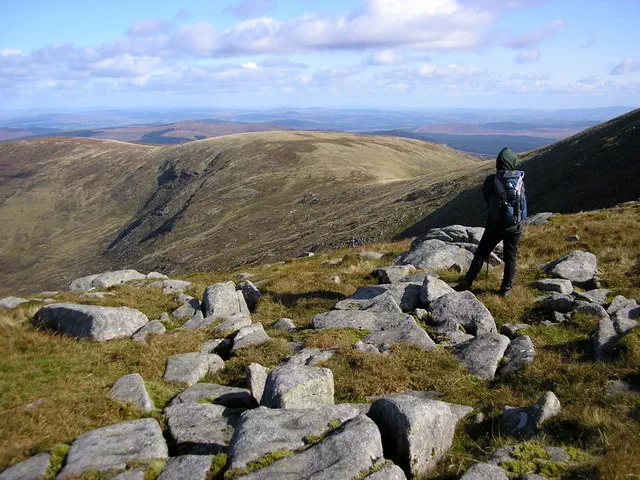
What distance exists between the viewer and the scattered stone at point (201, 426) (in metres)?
7.29

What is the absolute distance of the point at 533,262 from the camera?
18797mm

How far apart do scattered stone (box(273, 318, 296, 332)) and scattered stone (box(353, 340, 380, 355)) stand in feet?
10.3

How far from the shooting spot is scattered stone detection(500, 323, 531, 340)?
11.7m

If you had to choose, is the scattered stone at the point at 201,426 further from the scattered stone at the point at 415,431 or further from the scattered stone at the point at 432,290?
the scattered stone at the point at 432,290

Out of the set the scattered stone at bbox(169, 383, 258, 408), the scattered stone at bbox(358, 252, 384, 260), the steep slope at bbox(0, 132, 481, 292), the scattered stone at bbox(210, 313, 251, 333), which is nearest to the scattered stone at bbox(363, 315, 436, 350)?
the scattered stone at bbox(169, 383, 258, 408)

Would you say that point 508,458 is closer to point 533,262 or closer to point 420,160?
point 533,262

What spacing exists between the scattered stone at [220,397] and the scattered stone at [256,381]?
21 centimetres

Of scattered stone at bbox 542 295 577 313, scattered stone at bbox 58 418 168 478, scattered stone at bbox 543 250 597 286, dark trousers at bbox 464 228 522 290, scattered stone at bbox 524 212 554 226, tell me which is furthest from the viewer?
scattered stone at bbox 524 212 554 226

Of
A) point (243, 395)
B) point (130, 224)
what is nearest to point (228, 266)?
point (243, 395)

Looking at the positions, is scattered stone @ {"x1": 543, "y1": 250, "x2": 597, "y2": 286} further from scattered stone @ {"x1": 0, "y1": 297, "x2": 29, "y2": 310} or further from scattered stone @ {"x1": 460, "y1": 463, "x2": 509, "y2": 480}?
scattered stone @ {"x1": 0, "y1": 297, "x2": 29, "y2": 310}

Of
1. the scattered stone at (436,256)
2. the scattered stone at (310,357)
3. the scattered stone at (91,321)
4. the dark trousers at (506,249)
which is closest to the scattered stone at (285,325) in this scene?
the scattered stone at (310,357)

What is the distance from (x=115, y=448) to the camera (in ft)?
23.1

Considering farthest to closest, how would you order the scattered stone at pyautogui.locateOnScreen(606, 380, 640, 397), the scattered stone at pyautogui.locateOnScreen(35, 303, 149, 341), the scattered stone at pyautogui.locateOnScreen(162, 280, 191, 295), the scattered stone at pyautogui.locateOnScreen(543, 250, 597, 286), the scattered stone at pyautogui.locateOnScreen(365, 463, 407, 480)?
the scattered stone at pyautogui.locateOnScreen(162, 280, 191, 295)
the scattered stone at pyautogui.locateOnScreen(543, 250, 597, 286)
the scattered stone at pyautogui.locateOnScreen(35, 303, 149, 341)
the scattered stone at pyautogui.locateOnScreen(606, 380, 640, 397)
the scattered stone at pyautogui.locateOnScreen(365, 463, 407, 480)

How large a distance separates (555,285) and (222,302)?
11.9m
